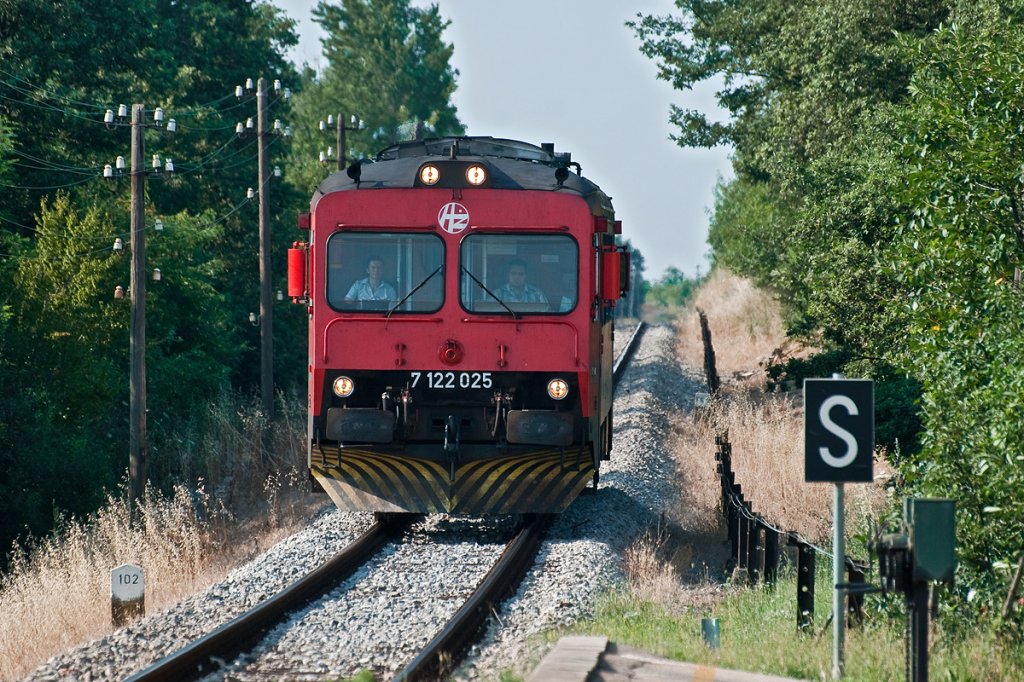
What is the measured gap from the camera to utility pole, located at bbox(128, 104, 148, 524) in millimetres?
21828

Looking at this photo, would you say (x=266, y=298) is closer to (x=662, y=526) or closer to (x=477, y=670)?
(x=662, y=526)

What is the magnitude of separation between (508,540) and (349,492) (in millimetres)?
1614

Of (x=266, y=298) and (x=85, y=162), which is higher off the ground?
(x=85, y=162)

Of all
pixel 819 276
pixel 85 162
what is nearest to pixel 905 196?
pixel 819 276

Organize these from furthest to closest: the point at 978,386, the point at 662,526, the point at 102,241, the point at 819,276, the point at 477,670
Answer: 1. the point at 102,241
2. the point at 819,276
3. the point at 662,526
4. the point at 978,386
5. the point at 477,670

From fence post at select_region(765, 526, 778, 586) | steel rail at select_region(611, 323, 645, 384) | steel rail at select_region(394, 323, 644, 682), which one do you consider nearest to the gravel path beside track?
steel rail at select_region(394, 323, 644, 682)

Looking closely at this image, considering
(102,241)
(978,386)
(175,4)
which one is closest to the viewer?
(978,386)

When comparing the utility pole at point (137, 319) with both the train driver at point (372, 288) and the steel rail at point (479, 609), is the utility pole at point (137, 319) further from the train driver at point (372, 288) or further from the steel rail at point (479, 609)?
the train driver at point (372, 288)

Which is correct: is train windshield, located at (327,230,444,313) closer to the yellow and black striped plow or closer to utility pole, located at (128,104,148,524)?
the yellow and black striped plow

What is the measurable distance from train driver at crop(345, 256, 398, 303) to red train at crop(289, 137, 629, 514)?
0.04ft

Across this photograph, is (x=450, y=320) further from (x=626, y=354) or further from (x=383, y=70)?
(x=383, y=70)

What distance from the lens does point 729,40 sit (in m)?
29.9

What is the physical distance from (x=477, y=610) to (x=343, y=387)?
3.57 meters

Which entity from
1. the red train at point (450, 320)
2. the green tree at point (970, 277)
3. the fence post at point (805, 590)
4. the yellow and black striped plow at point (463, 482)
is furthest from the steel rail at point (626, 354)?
the fence post at point (805, 590)
